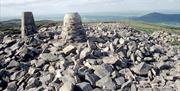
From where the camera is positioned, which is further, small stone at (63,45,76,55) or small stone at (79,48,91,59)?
small stone at (63,45,76,55)

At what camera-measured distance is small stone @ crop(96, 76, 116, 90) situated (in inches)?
674

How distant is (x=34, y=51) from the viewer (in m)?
22.9

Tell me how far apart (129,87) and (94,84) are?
194cm

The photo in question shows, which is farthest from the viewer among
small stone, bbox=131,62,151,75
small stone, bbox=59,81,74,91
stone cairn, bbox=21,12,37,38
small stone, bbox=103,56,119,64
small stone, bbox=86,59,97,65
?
stone cairn, bbox=21,12,37,38

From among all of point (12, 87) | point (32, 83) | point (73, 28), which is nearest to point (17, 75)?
point (12, 87)

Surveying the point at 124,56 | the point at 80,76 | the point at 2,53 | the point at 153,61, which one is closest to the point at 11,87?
the point at 80,76

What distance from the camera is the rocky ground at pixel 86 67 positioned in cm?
1742

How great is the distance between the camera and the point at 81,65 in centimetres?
1967

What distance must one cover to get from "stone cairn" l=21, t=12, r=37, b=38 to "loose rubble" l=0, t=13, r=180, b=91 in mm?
1454

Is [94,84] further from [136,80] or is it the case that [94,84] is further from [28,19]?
[28,19]

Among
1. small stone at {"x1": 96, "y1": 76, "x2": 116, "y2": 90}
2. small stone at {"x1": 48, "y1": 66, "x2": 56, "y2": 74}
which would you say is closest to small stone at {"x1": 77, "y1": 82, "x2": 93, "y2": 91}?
small stone at {"x1": 96, "y1": 76, "x2": 116, "y2": 90}

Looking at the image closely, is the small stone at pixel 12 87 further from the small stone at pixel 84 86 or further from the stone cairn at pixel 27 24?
the stone cairn at pixel 27 24

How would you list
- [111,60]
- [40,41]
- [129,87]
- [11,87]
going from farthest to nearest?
[40,41] < [111,60] < [11,87] < [129,87]

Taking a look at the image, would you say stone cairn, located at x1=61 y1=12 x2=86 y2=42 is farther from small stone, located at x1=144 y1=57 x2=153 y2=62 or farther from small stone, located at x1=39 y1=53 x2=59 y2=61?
small stone, located at x1=144 y1=57 x2=153 y2=62
